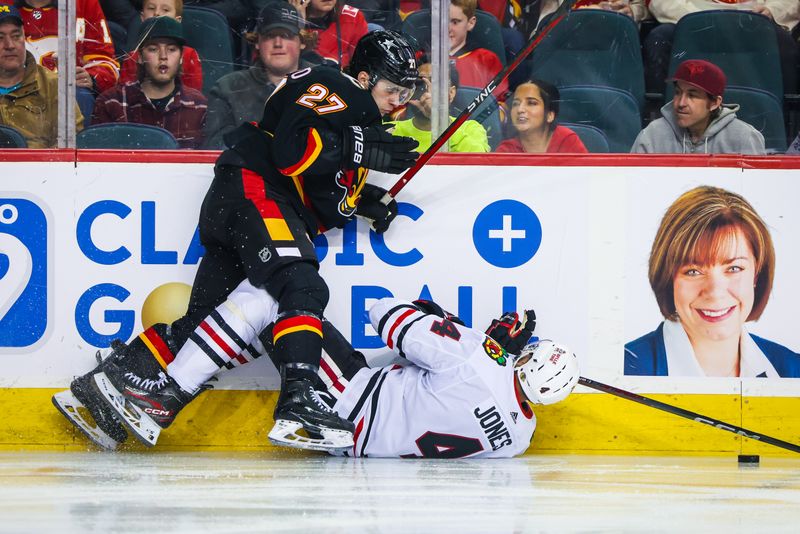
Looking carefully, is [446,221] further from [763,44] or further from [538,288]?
[763,44]

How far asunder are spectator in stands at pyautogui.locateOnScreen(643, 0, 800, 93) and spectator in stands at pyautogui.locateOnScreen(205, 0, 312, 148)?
1.18m

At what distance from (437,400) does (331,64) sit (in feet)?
3.84

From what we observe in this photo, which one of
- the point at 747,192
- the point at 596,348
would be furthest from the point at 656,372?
the point at 747,192

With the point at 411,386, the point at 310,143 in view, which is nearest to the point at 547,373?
the point at 411,386

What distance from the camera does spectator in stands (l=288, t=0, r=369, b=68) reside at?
3451 millimetres

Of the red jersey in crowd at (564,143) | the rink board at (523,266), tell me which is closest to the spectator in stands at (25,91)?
the rink board at (523,266)

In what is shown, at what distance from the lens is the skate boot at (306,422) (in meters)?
3.01

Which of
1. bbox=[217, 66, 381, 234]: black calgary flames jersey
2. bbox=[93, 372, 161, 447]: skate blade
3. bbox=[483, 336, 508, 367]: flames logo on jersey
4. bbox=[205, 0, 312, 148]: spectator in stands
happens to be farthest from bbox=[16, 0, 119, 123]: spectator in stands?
bbox=[483, 336, 508, 367]: flames logo on jersey

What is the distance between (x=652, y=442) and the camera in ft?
11.6

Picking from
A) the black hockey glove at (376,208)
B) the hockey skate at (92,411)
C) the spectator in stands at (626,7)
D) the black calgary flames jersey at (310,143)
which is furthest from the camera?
the spectator in stands at (626,7)

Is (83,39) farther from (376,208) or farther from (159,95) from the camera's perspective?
(376,208)

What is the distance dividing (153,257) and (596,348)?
1.53m

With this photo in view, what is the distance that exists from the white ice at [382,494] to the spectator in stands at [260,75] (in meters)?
1.12

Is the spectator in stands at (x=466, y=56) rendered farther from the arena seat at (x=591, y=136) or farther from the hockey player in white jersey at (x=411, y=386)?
the hockey player in white jersey at (x=411, y=386)
